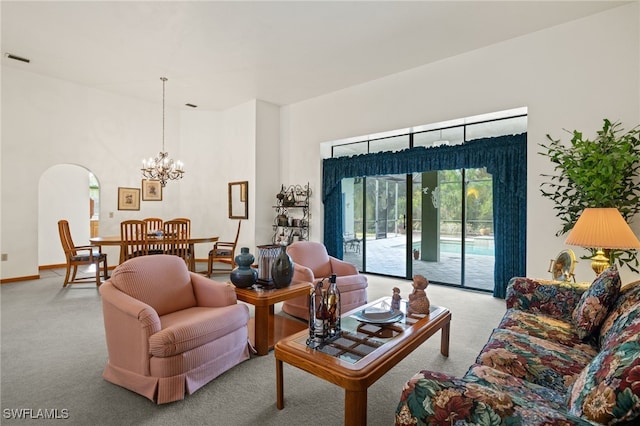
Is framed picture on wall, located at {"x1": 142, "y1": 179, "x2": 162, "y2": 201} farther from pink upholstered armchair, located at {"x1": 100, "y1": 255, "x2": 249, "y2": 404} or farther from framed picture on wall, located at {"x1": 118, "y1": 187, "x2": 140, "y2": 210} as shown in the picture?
pink upholstered armchair, located at {"x1": 100, "y1": 255, "x2": 249, "y2": 404}

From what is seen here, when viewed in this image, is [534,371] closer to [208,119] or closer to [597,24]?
[597,24]

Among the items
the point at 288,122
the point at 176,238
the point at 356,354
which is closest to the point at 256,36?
the point at 288,122

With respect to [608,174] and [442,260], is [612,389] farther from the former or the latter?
[442,260]

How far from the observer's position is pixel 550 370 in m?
1.66

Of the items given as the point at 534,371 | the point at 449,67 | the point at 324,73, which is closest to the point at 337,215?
the point at 324,73

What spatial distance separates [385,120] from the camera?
5422mm

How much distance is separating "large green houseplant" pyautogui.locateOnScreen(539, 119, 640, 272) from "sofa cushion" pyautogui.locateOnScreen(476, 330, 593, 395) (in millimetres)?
1853

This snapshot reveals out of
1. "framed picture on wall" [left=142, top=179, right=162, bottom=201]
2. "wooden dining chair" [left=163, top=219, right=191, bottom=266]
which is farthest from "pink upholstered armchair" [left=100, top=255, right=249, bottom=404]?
"framed picture on wall" [left=142, top=179, right=162, bottom=201]

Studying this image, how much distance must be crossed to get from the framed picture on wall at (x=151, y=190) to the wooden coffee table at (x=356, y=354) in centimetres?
614

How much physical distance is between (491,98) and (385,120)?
1.59 meters

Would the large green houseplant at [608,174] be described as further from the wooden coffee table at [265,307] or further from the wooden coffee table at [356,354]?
the wooden coffee table at [265,307]

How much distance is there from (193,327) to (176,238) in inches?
131

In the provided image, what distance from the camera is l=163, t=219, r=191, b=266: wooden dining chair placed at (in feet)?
17.1

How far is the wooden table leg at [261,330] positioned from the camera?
2.78 meters
